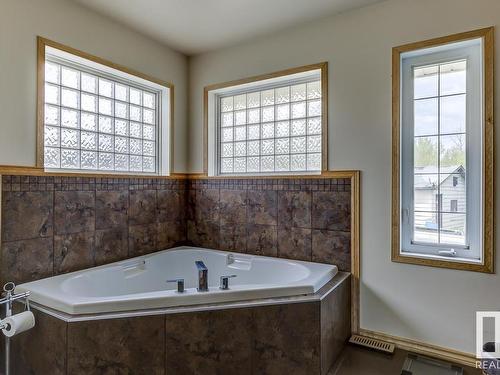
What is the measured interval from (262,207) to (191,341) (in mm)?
1367

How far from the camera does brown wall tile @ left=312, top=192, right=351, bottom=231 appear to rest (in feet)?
7.82

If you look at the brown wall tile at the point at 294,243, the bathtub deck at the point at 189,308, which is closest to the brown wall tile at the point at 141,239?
the bathtub deck at the point at 189,308

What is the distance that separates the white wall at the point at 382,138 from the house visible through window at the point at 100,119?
1373mm

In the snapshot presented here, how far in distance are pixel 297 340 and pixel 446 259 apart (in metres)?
1.13

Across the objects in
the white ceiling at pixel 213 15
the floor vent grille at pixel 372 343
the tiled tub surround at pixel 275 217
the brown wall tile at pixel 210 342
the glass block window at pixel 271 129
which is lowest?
the floor vent grille at pixel 372 343

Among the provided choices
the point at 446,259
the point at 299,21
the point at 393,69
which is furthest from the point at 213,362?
the point at 299,21

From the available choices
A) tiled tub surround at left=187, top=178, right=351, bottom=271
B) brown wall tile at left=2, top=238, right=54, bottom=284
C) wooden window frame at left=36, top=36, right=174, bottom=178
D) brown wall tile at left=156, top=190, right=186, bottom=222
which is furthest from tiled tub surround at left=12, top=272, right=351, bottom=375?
brown wall tile at left=156, top=190, right=186, bottom=222

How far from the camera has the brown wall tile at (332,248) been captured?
2.38 m

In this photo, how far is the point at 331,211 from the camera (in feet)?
8.02

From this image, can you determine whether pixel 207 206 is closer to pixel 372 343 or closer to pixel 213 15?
pixel 213 15

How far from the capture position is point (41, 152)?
207 cm

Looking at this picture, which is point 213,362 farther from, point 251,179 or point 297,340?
point 251,179

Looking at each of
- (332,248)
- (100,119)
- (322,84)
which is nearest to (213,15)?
(322,84)

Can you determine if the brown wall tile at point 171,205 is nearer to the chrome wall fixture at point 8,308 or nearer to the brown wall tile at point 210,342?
the chrome wall fixture at point 8,308
